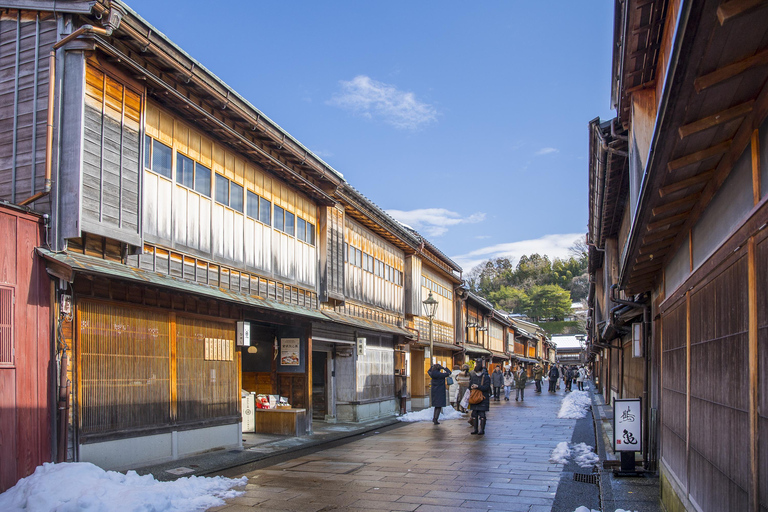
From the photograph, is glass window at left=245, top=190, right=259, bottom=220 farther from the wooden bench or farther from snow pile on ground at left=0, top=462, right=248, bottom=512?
snow pile on ground at left=0, top=462, right=248, bottom=512

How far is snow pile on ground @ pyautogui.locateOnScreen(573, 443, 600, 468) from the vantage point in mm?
13438

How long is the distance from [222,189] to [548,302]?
9267cm

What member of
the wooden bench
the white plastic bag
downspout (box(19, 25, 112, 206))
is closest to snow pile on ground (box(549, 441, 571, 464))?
the white plastic bag

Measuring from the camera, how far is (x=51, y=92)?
1022 cm

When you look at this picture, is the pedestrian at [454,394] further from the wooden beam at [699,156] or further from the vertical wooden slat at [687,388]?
the wooden beam at [699,156]

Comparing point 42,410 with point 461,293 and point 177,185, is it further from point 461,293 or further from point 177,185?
point 461,293

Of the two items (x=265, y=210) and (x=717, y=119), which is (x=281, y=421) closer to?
(x=265, y=210)

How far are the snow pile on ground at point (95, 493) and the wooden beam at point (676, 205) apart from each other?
23.3 ft

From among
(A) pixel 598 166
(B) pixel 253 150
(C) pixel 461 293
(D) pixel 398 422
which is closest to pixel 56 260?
(B) pixel 253 150

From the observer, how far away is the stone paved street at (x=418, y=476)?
31.2 ft

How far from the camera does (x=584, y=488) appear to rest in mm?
10828

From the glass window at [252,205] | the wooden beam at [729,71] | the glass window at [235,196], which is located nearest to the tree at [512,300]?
the glass window at [252,205]

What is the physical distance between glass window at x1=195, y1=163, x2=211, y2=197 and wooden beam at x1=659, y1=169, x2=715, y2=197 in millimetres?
10627

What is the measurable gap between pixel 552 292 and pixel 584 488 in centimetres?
9295
